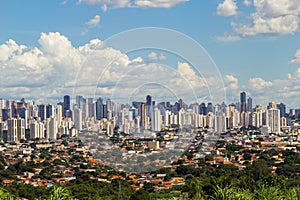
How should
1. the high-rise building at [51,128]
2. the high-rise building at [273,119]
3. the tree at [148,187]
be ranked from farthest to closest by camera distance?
the high-rise building at [273,119] → the high-rise building at [51,128] → the tree at [148,187]

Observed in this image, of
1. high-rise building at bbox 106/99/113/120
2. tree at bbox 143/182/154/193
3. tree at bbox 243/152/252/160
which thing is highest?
high-rise building at bbox 106/99/113/120

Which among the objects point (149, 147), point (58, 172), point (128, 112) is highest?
point (128, 112)

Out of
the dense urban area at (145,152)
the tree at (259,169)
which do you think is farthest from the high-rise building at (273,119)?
the tree at (259,169)

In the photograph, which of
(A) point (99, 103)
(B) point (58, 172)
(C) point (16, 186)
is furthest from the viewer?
(B) point (58, 172)

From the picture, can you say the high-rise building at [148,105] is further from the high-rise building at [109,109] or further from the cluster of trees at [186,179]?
the cluster of trees at [186,179]

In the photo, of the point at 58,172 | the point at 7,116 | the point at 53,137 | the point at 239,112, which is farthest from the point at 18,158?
the point at 239,112

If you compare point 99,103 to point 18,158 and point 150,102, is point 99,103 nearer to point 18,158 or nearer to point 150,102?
point 150,102

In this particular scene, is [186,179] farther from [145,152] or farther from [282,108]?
[282,108]

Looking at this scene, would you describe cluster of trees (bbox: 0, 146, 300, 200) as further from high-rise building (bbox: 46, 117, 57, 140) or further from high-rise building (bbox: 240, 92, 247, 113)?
high-rise building (bbox: 240, 92, 247, 113)

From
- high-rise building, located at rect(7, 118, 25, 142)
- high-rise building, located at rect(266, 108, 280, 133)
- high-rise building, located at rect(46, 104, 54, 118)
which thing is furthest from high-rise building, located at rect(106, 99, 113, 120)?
high-rise building, located at rect(266, 108, 280, 133)
